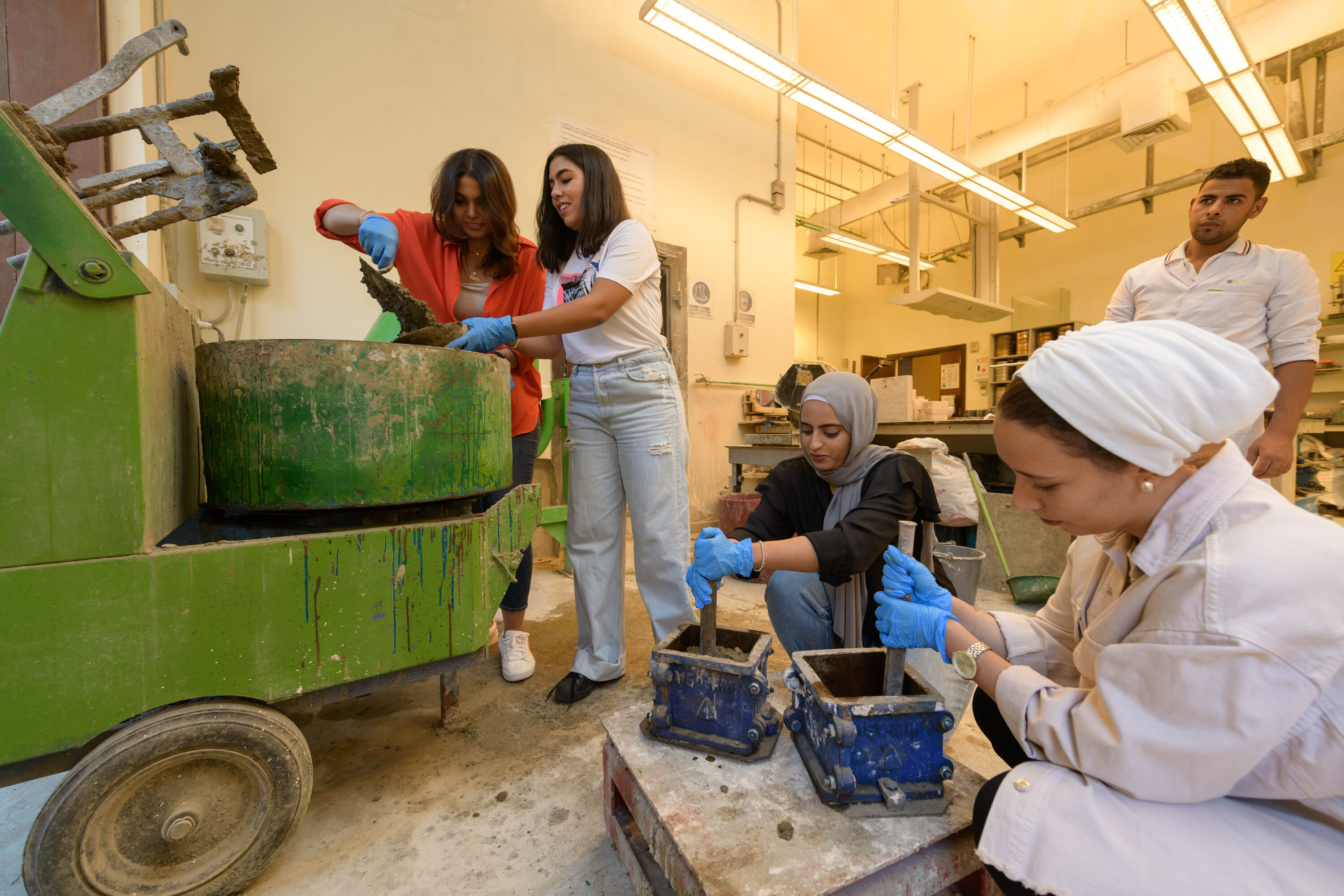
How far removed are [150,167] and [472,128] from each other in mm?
2559

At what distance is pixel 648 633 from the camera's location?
2.15 m

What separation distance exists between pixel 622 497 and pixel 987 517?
6.67 ft

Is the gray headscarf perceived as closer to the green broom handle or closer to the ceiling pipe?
the green broom handle

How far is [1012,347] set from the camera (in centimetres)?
721

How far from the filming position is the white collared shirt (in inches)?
73.3

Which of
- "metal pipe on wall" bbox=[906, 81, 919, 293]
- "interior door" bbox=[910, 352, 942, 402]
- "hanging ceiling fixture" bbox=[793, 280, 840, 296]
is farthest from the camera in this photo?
"interior door" bbox=[910, 352, 942, 402]

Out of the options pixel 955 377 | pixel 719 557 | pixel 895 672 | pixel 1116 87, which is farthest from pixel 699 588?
pixel 955 377

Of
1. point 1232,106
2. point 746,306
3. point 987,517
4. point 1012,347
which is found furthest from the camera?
point 1012,347

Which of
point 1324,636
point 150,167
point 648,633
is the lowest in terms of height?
point 648,633

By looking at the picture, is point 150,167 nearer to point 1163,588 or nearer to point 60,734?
point 60,734

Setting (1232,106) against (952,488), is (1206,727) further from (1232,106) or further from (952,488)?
(1232,106)

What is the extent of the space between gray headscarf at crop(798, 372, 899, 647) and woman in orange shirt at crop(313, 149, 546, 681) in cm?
90

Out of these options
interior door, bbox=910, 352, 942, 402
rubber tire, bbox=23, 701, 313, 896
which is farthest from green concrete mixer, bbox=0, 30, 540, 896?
interior door, bbox=910, 352, 942, 402

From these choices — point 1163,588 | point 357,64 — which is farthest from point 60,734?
point 357,64
